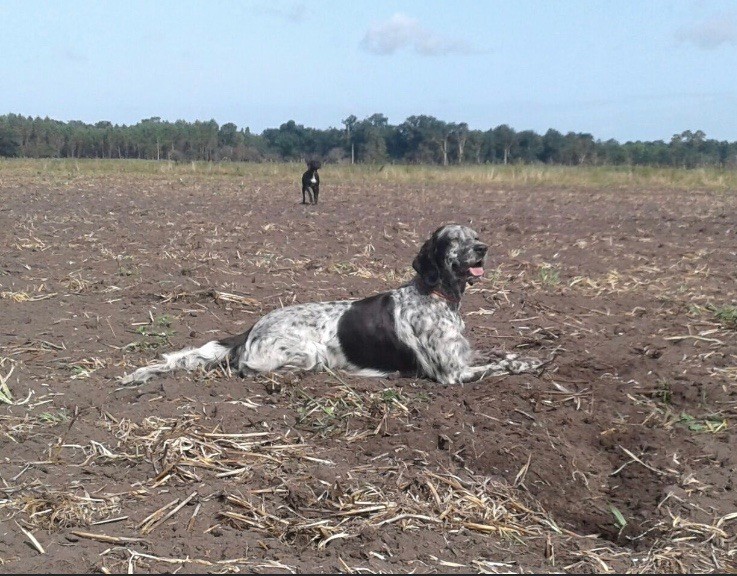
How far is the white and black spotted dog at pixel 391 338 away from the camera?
6555 millimetres

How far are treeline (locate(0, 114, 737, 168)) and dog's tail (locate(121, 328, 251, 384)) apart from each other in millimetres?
35833

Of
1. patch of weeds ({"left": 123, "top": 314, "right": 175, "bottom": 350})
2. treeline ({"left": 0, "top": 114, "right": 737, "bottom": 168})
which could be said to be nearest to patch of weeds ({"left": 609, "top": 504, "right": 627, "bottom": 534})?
patch of weeds ({"left": 123, "top": 314, "right": 175, "bottom": 350})

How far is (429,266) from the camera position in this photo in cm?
690

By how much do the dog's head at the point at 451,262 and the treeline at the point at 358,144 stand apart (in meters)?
34.8

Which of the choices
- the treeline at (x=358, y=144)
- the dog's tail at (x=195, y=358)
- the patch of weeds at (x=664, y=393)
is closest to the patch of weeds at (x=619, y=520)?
the patch of weeds at (x=664, y=393)

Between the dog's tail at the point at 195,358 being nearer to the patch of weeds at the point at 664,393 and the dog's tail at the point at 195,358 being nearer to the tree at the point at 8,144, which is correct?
the patch of weeds at the point at 664,393

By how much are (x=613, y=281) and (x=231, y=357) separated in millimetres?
4813

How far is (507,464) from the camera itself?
4773 mm

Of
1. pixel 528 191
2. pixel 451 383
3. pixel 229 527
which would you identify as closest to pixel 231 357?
pixel 451 383

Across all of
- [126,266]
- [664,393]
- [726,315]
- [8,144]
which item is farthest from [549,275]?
[8,144]

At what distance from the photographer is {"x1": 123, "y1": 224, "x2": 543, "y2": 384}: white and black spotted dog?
6555 mm

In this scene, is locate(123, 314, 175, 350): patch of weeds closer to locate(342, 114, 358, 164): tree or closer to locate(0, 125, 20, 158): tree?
locate(342, 114, 358, 164): tree

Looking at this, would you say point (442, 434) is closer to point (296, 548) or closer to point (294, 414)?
point (294, 414)

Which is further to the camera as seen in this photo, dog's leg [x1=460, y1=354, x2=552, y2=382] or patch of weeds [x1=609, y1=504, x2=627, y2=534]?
dog's leg [x1=460, y1=354, x2=552, y2=382]
